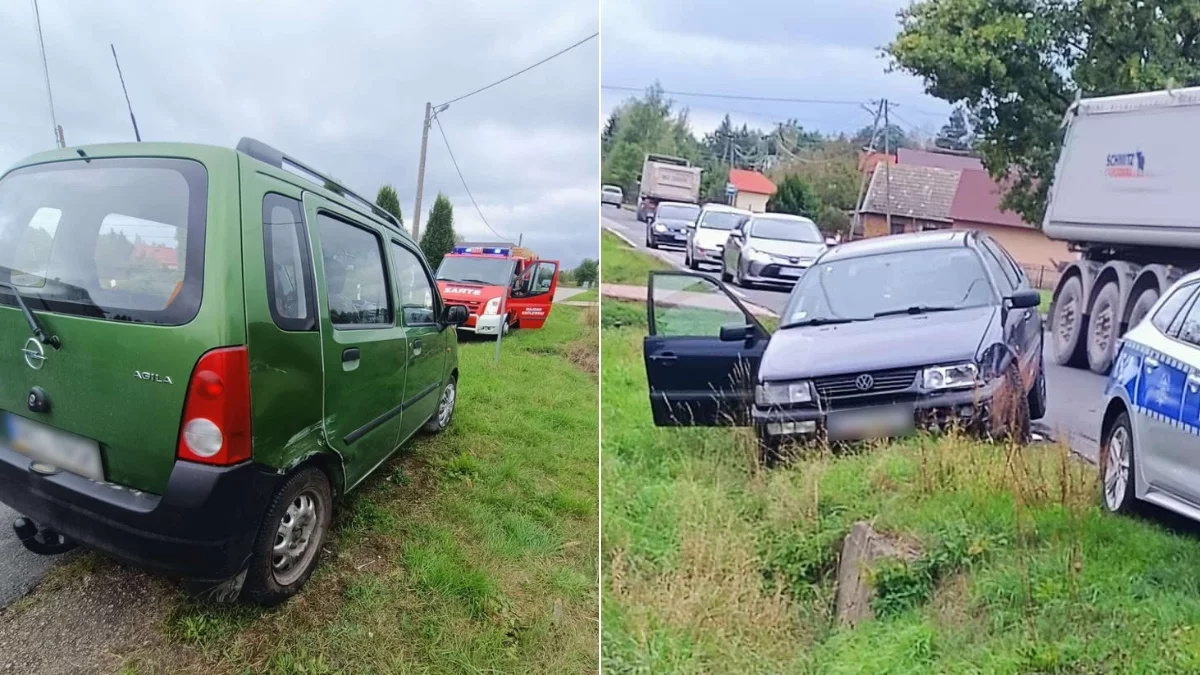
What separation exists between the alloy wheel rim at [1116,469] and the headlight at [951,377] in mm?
390

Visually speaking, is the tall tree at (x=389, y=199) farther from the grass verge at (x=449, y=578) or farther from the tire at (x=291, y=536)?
the tire at (x=291, y=536)

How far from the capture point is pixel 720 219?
2.50m

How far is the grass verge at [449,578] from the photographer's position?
233 cm

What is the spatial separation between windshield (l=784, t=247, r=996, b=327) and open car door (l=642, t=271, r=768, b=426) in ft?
0.59

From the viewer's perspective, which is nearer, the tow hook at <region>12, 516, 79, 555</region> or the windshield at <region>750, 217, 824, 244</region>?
the windshield at <region>750, 217, 824, 244</region>

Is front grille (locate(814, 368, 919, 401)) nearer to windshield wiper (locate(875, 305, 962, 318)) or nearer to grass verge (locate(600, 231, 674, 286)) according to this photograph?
windshield wiper (locate(875, 305, 962, 318))

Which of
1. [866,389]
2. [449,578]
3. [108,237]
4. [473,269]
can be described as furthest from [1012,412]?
[473,269]

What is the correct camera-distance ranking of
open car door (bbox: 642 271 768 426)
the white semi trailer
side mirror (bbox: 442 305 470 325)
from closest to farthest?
1. the white semi trailer
2. open car door (bbox: 642 271 768 426)
3. side mirror (bbox: 442 305 470 325)

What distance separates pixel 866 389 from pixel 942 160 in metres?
0.74

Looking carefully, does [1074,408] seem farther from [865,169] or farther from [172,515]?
[172,515]

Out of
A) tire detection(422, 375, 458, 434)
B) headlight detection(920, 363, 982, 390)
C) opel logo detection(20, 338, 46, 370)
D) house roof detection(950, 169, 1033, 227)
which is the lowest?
tire detection(422, 375, 458, 434)

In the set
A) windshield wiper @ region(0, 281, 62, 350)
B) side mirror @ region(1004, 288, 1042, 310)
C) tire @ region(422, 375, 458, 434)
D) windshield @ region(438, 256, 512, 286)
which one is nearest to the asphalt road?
side mirror @ region(1004, 288, 1042, 310)

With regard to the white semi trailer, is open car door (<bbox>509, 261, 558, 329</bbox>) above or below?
below

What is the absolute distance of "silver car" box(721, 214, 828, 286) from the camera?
2.46 meters
